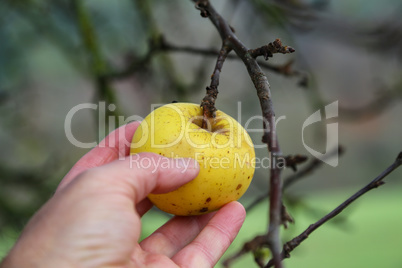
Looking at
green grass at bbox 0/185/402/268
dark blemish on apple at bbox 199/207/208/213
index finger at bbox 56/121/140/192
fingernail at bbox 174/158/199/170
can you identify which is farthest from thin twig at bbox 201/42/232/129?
green grass at bbox 0/185/402/268

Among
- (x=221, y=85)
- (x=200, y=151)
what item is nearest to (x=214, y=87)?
(x=200, y=151)

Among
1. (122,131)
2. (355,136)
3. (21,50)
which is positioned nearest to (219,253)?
(122,131)

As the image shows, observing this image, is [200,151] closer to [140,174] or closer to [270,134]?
[140,174]

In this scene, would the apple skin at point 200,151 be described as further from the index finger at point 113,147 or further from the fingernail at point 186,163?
the index finger at point 113,147

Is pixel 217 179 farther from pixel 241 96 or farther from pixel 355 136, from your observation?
pixel 355 136

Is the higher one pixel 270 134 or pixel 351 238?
pixel 270 134

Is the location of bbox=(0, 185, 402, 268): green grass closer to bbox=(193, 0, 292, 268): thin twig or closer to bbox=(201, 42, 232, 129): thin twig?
bbox=(201, 42, 232, 129): thin twig

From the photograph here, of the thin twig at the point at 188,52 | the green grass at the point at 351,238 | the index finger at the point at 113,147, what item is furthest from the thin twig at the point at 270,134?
the green grass at the point at 351,238
